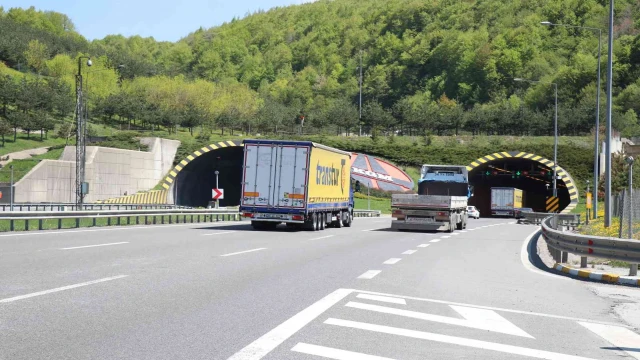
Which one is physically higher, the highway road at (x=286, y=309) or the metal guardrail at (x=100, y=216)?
the metal guardrail at (x=100, y=216)

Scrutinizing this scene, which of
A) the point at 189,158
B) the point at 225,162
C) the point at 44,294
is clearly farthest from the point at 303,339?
the point at 225,162

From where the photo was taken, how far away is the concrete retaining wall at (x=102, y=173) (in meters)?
55.3

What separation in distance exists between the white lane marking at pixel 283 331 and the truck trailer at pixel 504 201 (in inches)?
2367

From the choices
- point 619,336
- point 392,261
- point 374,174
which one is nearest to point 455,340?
point 619,336

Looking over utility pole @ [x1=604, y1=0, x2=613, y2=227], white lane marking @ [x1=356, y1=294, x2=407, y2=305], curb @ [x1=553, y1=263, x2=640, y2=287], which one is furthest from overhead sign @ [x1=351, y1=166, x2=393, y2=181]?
white lane marking @ [x1=356, y1=294, x2=407, y2=305]

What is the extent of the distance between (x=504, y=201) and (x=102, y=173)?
3452cm

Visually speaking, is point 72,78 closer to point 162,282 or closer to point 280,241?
point 280,241

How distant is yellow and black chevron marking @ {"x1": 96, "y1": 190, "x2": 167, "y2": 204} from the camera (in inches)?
2270

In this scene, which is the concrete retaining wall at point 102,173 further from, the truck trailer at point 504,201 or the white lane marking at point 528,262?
the white lane marking at point 528,262

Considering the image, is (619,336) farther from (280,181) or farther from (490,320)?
(280,181)

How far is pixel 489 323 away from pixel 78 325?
4377 mm

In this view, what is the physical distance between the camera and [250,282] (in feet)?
37.8

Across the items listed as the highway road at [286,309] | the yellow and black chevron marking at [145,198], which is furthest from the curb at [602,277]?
the yellow and black chevron marking at [145,198]

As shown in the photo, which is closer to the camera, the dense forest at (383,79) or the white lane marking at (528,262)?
the white lane marking at (528,262)
